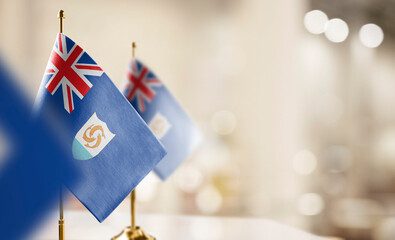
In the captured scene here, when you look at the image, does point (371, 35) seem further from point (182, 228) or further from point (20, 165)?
point (20, 165)

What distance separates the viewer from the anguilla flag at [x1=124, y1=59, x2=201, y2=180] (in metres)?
1.14

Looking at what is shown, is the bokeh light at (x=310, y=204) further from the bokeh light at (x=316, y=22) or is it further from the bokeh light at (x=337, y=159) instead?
the bokeh light at (x=316, y=22)

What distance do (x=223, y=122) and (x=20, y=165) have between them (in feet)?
11.1

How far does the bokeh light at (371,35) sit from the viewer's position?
4.68 meters

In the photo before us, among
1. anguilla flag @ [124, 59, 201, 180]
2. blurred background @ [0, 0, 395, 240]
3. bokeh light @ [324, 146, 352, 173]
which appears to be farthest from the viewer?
bokeh light @ [324, 146, 352, 173]

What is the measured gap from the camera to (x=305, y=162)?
420cm

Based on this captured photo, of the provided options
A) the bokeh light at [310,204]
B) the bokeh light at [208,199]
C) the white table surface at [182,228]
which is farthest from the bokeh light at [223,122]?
the white table surface at [182,228]

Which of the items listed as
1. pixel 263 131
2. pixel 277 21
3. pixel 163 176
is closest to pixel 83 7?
pixel 277 21

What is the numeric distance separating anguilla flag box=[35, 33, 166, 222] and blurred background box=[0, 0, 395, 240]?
8.27 feet

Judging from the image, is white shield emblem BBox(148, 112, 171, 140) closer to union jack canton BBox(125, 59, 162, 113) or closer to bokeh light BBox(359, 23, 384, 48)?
union jack canton BBox(125, 59, 162, 113)

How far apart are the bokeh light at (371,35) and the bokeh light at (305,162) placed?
147 cm

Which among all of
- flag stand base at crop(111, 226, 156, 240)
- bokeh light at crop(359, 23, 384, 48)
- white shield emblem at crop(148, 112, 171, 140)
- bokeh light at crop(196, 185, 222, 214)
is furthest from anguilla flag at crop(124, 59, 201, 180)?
Result: bokeh light at crop(359, 23, 384, 48)

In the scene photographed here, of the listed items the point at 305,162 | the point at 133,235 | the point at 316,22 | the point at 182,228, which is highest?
the point at 316,22

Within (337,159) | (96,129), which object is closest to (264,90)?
(337,159)
